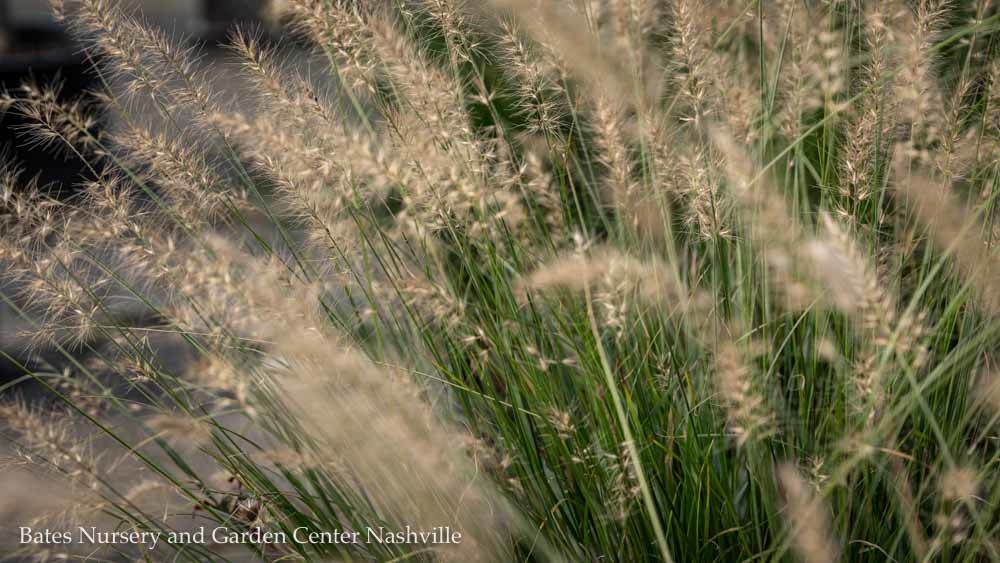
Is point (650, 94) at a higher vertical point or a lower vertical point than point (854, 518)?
higher

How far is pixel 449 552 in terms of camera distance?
3.95 ft

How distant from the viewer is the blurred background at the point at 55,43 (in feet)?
11.7

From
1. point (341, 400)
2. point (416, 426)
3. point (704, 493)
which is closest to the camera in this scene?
point (416, 426)

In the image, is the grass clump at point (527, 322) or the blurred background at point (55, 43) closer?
the grass clump at point (527, 322)

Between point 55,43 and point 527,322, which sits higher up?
point 527,322

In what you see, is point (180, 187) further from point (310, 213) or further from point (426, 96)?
point (426, 96)

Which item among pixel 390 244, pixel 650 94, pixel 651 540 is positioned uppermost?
pixel 650 94

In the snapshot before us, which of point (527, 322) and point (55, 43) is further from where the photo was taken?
point (55, 43)

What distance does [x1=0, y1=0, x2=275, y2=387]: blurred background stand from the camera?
3.56 metres

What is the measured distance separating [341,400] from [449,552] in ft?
0.95

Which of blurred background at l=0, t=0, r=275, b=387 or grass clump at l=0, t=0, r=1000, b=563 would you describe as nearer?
grass clump at l=0, t=0, r=1000, b=563

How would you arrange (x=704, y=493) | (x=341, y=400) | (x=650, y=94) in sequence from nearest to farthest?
(x=341, y=400) < (x=704, y=493) < (x=650, y=94)

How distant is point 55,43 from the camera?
4086 millimetres

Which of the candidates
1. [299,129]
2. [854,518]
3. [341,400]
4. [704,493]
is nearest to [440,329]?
[341,400]
